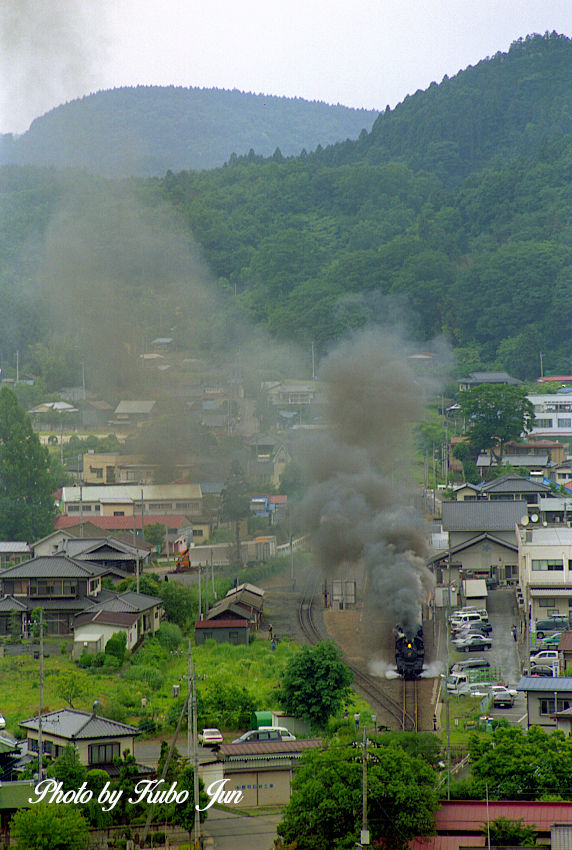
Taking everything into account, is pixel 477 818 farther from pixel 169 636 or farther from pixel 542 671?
pixel 169 636

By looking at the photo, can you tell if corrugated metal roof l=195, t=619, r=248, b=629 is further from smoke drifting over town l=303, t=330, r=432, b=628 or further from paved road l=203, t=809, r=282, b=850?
paved road l=203, t=809, r=282, b=850

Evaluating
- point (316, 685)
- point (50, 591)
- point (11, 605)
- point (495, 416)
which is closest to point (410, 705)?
point (316, 685)

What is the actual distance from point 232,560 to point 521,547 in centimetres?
645

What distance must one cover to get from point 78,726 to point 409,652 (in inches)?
231

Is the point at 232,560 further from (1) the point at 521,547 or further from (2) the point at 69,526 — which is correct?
(1) the point at 521,547

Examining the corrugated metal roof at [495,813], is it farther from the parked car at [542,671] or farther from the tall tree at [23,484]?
the tall tree at [23,484]

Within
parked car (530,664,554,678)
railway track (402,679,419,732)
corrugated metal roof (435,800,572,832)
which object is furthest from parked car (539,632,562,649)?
corrugated metal roof (435,800,572,832)

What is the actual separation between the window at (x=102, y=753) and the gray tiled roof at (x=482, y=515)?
1246 centimetres

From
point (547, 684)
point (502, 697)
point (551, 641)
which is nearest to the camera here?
point (547, 684)

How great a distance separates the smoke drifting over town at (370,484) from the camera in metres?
20.7

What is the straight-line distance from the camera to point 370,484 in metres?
24.6

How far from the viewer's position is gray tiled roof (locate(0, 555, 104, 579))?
2252 centimetres

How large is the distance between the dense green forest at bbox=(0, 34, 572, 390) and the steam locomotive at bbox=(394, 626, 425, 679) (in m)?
25.2

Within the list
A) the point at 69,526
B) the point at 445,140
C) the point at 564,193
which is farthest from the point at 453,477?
the point at 445,140
